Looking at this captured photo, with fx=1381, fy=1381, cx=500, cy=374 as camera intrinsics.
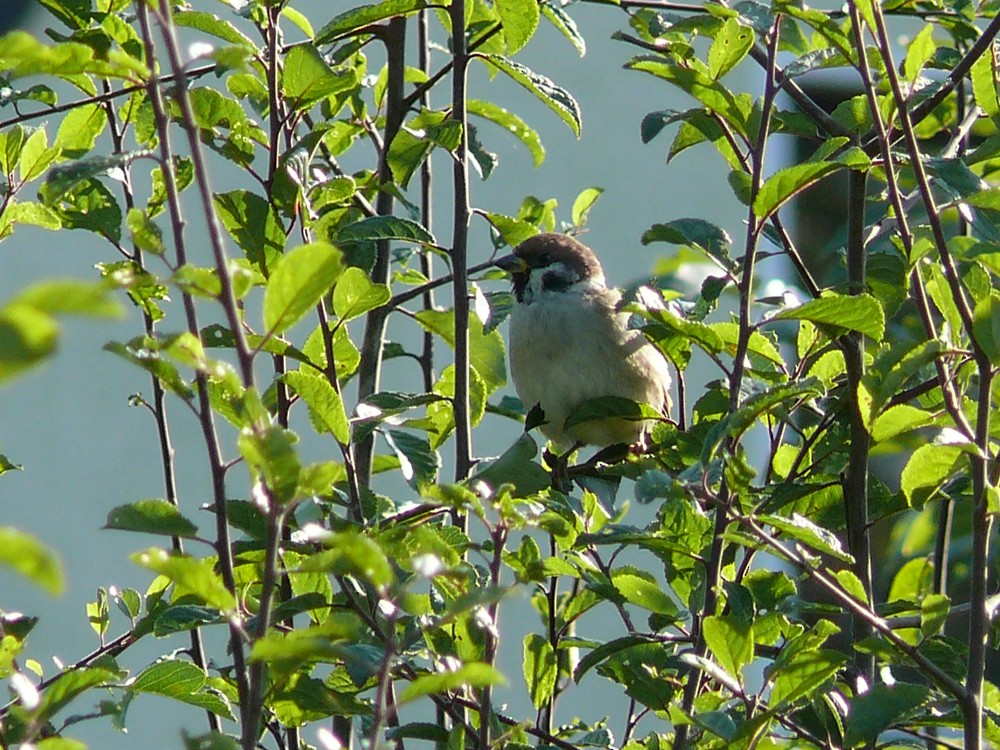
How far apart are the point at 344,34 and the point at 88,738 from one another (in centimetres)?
280

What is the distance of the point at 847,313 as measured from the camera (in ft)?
4.50

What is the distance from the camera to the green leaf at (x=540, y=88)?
176 cm

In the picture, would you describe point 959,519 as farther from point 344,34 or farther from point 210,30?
point 210,30

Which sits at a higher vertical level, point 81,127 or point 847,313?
point 81,127

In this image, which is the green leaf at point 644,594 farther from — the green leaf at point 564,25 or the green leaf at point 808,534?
the green leaf at point 564,25

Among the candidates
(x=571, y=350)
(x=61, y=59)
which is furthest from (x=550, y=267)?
(x=61, y=59)

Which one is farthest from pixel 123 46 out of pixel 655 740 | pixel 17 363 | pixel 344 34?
pixel 17 363

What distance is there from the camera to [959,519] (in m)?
2.16

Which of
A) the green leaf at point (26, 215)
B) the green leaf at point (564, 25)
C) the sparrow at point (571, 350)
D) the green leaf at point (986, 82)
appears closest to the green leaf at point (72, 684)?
the green leaf at point (26, 215)

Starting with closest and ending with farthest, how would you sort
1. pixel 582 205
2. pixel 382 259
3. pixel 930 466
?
pixel 930 466
pixel 382 259
pixel 582 205

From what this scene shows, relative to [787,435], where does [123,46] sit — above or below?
below

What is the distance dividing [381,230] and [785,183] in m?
0.52

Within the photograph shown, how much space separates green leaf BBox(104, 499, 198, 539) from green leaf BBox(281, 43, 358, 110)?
64 cm

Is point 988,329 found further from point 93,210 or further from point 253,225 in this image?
point 93,210
